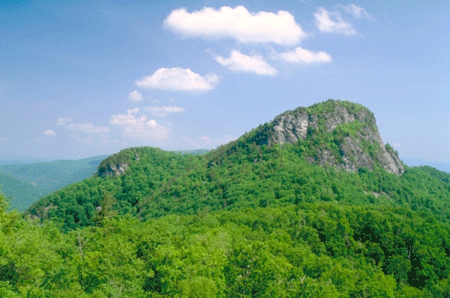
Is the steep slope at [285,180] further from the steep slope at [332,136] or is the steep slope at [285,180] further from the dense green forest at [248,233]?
the dense green forest at [248,233]

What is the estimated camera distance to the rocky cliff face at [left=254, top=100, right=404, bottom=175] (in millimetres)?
162175

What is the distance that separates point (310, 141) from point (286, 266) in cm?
13654

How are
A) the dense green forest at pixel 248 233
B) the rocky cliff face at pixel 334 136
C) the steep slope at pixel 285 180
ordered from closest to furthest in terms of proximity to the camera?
the dense green forest at pixel 248 233
the steep slope at pixel 285 180
the rocky cliff face at pixel 334 136

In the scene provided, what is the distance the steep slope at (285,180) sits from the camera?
13038cm

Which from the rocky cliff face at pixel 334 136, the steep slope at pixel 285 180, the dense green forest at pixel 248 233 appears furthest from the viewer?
the rocky cliff face at pixel 334 136

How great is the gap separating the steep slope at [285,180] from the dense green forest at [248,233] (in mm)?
799

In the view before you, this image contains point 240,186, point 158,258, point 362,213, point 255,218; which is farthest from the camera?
point 240,186

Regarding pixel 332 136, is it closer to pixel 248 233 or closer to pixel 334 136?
pixel 334 136

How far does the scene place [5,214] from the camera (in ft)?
123

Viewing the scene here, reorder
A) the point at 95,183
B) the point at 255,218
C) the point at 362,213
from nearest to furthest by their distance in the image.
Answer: the point at 255,218 < the point at 362,213 < the point at 95,183

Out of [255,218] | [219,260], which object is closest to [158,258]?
[219,260]

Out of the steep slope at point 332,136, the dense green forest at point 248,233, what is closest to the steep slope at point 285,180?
the steep slope at point 332,136

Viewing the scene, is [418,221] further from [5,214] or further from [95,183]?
[95,183]

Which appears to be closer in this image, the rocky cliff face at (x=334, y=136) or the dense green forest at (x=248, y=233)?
the dense green forest at (x=248, y=233)
